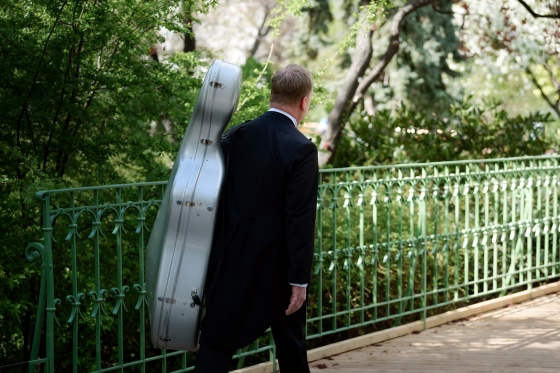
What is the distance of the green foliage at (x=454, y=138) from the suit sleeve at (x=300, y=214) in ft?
23.6

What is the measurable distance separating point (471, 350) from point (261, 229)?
277 cm

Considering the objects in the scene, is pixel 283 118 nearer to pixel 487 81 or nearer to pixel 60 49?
pixel 60 49

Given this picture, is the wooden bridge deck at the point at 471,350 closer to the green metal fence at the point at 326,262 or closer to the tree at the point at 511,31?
the green metal fence at the point at 326,262

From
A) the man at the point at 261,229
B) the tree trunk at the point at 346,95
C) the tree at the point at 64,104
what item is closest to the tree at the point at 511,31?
the tree trunk at the point at 346,95

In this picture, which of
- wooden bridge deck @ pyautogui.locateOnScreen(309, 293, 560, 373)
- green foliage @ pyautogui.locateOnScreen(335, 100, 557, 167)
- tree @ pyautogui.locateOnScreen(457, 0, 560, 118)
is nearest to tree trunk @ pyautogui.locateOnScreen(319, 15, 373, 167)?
green foliage @ pyautogui.locateOnScreen(335, 100, 557, 167)

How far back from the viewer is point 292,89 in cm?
365

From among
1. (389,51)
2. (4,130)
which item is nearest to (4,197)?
(4,130)

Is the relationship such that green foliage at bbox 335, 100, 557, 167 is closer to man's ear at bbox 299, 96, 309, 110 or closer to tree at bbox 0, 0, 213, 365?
tree at bbox 0, 0, 213, 365

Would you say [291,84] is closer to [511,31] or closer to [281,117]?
[281,117]

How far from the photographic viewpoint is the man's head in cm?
364

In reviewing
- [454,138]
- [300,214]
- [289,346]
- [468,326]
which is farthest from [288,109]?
[454,138]

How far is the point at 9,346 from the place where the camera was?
5.68m

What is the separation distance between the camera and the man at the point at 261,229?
353 cm

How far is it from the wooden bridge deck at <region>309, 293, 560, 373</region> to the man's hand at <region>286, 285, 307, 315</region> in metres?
1.83
